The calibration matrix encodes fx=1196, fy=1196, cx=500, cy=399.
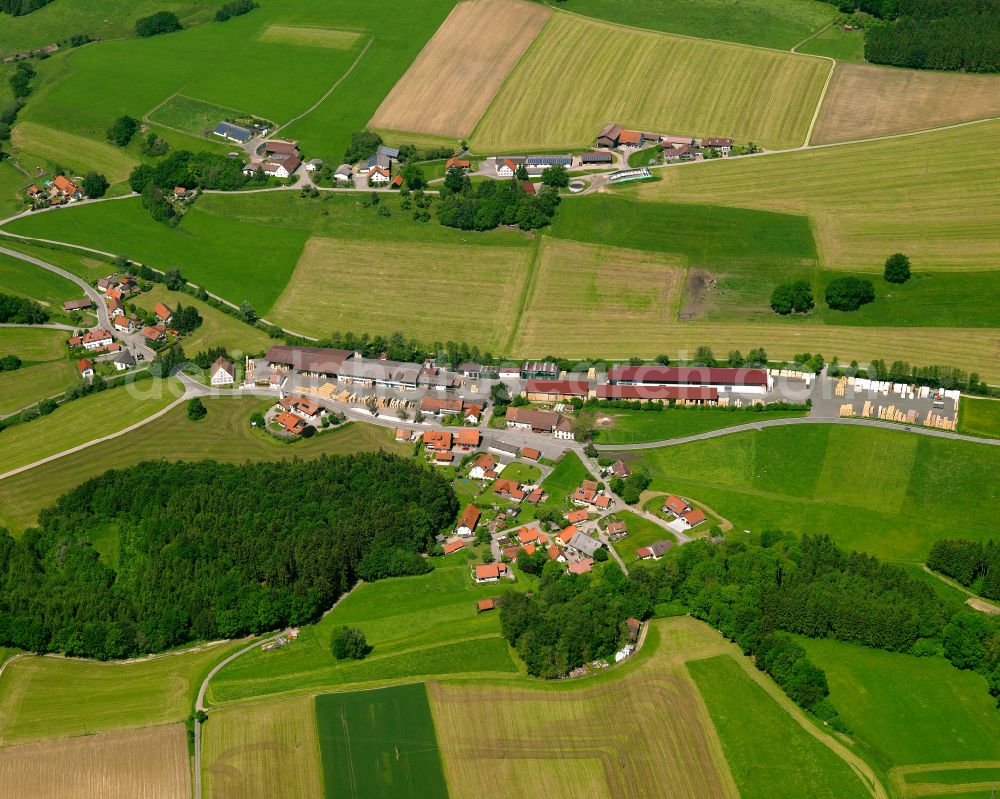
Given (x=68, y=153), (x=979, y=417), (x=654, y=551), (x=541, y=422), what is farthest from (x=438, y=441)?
(x=68, y=153)

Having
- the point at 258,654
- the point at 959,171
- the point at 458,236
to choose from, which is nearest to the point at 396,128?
the point at 458,236

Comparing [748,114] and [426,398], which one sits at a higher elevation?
[748,114]

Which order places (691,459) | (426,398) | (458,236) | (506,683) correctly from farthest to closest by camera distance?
(458,236)
(426,398)
(691,459)
(506,683)

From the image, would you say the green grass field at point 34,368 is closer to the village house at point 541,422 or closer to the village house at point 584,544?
the village house at point 541,422

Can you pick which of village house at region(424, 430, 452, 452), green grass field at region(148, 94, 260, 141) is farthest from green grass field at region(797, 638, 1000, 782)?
green grass field at region(148, 94, 260, 141)

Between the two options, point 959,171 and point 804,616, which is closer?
point 804,616

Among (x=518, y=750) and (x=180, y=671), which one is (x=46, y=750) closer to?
(x=180, y=671)

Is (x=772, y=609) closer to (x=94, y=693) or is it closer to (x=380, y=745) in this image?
(x=380, y=745)

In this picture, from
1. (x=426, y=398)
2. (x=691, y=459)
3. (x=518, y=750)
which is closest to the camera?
(x=518, y=750)
